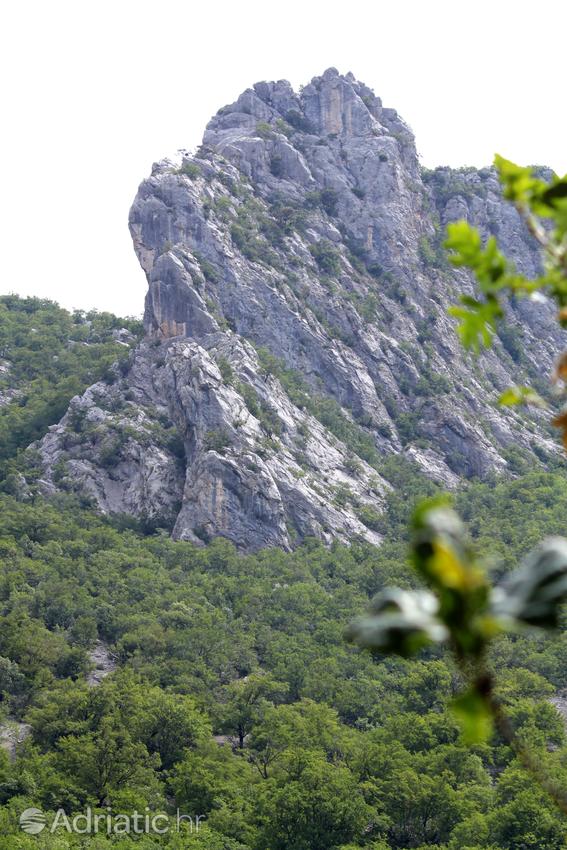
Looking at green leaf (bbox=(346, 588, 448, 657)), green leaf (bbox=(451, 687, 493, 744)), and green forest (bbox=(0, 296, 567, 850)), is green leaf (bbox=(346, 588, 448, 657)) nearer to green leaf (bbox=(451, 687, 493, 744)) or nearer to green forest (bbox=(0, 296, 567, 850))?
green leaf (bbox=(451, 687, 493, 744))

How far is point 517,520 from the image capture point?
68.4 meters

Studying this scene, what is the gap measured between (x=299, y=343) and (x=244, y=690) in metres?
35.0

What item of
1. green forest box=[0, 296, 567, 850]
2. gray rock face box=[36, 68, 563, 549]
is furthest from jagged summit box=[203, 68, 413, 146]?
green forest box=[0, 296, 567, 850]

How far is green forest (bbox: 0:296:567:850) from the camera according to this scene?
3538 cm

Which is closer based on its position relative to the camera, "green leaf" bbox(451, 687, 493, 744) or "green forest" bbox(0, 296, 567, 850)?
"green leaf" bbox(451, 687, 493, 744)

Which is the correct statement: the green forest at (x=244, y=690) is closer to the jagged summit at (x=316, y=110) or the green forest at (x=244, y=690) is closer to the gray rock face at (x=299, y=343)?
the gray rock face at (x=299, y=343)

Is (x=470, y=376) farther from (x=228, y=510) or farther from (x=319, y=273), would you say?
(x=228, y=510)

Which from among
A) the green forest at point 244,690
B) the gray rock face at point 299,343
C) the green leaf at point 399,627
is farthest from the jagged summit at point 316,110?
the green leaf at point 399,627

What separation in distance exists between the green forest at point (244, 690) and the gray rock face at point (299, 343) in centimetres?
295

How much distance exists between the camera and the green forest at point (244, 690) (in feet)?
116

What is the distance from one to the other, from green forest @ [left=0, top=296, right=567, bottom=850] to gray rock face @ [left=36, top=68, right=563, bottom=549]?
9.69 ft

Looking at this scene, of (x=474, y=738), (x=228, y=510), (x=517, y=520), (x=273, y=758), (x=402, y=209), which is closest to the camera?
(x=474, y=738)

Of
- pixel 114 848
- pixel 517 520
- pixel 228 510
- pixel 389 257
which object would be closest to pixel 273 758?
pixel 114 848

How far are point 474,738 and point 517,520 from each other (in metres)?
68.8
